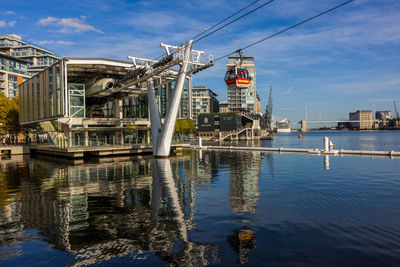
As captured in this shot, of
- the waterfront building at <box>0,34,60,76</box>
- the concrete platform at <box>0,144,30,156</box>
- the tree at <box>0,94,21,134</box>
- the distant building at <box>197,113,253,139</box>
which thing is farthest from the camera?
the distant building at <box>197,113,253,139</box>

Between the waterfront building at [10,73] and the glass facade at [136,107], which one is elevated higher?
the waterfront building at [10,73]

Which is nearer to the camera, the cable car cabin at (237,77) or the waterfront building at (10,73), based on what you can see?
the cable car cabin at (237,77)

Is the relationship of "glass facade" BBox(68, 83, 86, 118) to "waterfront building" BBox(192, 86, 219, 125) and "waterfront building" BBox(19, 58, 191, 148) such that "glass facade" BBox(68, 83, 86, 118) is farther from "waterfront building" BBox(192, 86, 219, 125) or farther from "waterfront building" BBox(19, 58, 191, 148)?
"waterfront building" BBox(192, 86, 219, 125)

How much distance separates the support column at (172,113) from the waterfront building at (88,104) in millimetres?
6908

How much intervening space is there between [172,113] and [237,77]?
17806 millimetres

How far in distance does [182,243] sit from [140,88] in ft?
143

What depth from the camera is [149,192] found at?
1670cm

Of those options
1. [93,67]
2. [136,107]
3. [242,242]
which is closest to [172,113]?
[93,67]

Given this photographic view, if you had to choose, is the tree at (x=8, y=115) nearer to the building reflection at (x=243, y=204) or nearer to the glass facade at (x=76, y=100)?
the glass facade at (x=76, y=100)

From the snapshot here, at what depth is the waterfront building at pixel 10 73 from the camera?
325ft

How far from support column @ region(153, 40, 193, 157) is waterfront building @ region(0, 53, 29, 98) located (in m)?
84.6

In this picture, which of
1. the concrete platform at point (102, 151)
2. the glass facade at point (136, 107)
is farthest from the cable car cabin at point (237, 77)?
the glass facade at point (136, 107)

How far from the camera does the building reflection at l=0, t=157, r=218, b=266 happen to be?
8.35 m

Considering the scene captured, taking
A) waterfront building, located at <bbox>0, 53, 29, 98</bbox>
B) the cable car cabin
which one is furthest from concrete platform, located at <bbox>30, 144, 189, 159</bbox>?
waterfront building, located at <bbox>0, 53, 29, 98</bbox>
